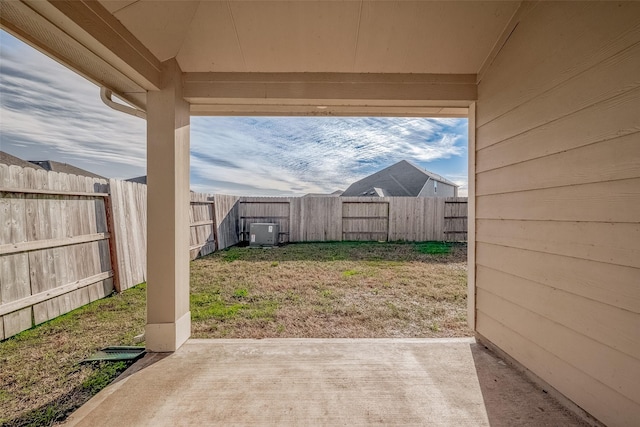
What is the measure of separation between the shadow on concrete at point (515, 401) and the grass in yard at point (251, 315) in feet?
2.54

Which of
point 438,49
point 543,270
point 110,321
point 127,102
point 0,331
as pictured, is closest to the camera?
point 543,270

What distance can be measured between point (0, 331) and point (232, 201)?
5.83 m

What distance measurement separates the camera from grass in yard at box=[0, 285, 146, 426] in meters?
1.56

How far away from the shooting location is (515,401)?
158 cm

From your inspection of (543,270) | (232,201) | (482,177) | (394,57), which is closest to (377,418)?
(543,270)

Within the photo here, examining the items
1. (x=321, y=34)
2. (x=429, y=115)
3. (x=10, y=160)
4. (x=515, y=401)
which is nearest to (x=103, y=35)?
(x=321, y=34)

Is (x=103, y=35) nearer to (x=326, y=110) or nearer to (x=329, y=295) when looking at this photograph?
(x=326, y=110)

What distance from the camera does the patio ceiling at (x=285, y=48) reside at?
153cm

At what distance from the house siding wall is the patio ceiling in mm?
348

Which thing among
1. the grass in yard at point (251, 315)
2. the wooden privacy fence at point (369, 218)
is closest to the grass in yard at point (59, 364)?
the grass in yard at point (251, 315)

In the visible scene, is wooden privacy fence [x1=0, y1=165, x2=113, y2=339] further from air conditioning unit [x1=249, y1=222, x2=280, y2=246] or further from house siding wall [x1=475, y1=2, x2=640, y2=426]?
air conditioning unit [x1=249, y1=222, x2=280, y2=246]

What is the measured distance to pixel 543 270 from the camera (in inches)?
65.2

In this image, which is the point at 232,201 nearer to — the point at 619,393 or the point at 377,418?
the point at 377,418

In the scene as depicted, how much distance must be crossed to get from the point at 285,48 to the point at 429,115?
1.43 metres
